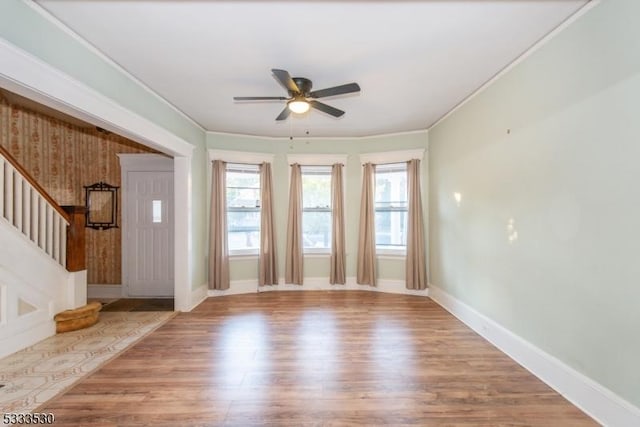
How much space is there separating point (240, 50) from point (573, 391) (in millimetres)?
3751

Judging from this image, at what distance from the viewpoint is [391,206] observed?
5.24 m

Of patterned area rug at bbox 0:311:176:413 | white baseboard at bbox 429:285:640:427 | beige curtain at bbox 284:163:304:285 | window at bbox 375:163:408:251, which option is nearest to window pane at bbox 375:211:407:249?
window at bbox 375:163:408:251

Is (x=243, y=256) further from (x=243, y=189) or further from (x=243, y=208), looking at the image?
(x=243, y=189)

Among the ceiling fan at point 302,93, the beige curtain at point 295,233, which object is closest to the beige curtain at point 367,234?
the beige curtain at point 295,233

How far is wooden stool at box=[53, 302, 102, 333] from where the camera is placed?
336 centimetres

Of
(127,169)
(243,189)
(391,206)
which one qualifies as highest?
(127,169)

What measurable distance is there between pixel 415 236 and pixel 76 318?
4.79 m

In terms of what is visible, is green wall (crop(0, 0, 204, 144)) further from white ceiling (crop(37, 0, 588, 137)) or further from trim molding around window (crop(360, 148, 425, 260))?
trim molding around window (crop(360, 148, 425, 260))

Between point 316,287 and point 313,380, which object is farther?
point 316,287

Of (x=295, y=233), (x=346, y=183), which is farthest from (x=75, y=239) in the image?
(x=346, y=183)

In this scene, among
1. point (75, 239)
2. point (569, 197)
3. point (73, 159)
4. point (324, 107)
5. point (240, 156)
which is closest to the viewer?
point (569, 197)

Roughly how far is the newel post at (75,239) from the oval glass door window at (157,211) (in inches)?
48.6

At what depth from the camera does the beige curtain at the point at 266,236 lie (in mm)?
5125

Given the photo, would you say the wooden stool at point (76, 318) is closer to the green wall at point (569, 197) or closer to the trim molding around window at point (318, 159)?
the trim molding around window at point (318, 159)
